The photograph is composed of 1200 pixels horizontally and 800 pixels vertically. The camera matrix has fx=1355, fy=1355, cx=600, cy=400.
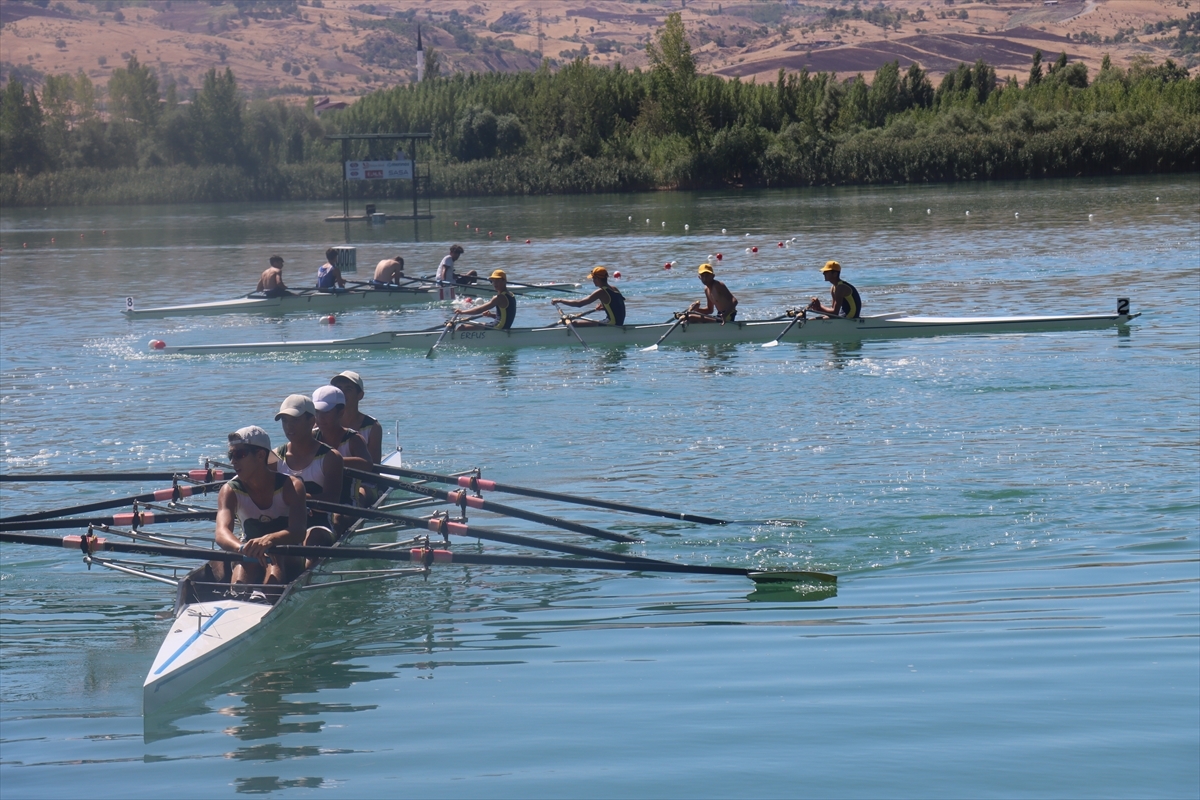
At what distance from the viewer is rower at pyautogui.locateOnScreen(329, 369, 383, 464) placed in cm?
1062

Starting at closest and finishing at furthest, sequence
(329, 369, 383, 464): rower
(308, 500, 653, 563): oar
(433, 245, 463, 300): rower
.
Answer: (308, 500, 653, 563): oar, (329, 369, 383, 464): rower, (433, 245, 463, 300): rower

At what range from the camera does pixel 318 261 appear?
39281 mm

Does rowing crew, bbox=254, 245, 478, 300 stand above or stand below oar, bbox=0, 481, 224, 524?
above

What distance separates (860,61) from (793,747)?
181697mm

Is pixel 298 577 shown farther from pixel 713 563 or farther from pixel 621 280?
pixel 621 280

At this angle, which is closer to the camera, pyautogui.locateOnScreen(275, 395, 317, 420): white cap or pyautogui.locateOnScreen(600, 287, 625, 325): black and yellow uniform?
pyautogui.locateOnScreen(275, 395, 317, 420): white cap

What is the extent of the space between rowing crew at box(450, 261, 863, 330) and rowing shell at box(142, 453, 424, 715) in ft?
40.4

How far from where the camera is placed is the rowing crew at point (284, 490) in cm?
852

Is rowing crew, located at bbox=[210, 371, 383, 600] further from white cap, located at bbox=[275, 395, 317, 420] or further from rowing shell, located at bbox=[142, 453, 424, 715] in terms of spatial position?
rowing shell, located at bbox=[142, 453, 424, 715]

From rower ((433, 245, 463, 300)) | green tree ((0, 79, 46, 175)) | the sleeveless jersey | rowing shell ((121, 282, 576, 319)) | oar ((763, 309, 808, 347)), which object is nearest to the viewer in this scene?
the sleeveless jersey

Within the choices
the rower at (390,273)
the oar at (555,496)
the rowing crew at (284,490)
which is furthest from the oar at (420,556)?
the rower at (390,273)

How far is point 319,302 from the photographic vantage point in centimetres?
2758

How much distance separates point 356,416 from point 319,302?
1723 centimetres

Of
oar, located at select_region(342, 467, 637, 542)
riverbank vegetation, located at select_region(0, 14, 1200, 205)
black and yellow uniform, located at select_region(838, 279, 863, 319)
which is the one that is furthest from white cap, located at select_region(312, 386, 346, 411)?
riverbank vegetation, located at select_region(0, 14, 1200, 205)
